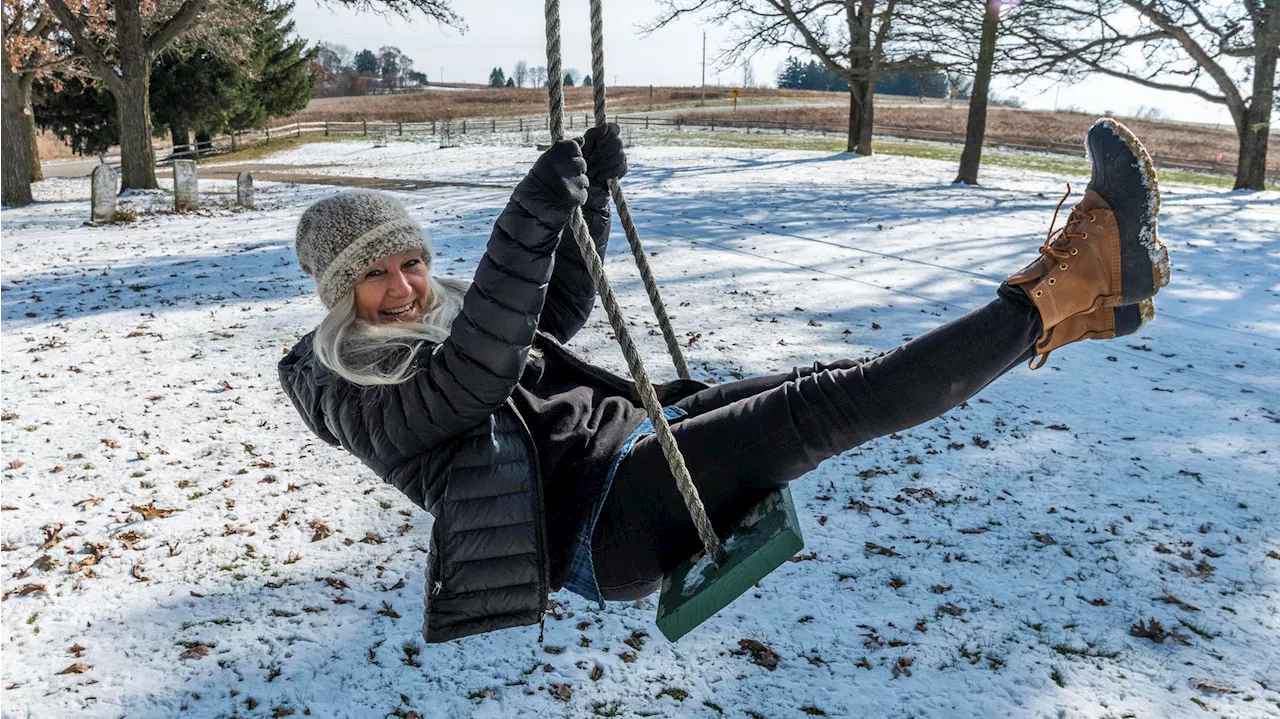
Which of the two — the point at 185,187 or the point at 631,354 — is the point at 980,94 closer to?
the point at 185,187

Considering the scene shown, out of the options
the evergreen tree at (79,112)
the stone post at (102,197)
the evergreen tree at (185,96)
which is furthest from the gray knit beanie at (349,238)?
the evergreen tree at (79,112)

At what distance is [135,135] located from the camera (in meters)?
14.4

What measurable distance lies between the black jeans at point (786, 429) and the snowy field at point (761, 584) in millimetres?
963

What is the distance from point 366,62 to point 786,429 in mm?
101883

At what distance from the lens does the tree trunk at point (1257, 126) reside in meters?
14.5

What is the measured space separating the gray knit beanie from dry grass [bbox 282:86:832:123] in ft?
134

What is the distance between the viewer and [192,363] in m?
5.77

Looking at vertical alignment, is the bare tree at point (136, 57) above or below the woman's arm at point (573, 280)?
above

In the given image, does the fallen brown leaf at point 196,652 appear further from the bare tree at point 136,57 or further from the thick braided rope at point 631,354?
the bare tree at point 136,57

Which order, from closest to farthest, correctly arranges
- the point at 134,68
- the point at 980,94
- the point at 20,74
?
the point at 134,68 < the point at 980,94 < the point at 20,74

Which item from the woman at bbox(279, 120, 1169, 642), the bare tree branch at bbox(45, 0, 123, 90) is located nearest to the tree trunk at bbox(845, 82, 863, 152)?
the bare tree branch at bbox(45, 0, 123, 90)

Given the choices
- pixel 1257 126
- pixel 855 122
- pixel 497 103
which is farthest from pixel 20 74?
pixel 497 103

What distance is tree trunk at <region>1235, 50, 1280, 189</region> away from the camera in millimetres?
14531

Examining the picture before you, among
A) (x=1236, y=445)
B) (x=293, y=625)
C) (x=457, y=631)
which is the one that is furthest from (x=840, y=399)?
(x=1236, y=445)
